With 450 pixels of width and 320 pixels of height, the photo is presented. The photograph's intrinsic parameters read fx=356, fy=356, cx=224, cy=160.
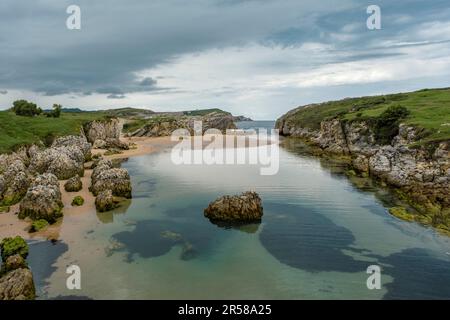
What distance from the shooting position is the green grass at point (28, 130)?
6906cm

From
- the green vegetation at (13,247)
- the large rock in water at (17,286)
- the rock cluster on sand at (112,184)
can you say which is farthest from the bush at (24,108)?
the large rock in water at (17,286)

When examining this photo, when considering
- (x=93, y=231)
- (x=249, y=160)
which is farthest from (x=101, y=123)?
(x=93, y=231)

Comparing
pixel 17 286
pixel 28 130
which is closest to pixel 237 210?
pixel 17 286

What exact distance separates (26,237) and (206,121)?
16209cm

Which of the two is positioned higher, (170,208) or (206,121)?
(206,121)

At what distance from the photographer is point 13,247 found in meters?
30.2

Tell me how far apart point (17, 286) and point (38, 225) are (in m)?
14.4

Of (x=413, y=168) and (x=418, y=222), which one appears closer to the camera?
(x=418, y=222)

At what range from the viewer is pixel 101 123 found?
11881 centimetres

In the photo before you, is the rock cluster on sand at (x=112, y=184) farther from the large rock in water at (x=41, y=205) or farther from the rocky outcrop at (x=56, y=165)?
the rocky outcrop at (x=56, y=165)

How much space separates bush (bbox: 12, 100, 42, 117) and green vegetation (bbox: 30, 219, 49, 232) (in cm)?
8448

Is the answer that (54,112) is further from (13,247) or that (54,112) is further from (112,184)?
(13,247)
